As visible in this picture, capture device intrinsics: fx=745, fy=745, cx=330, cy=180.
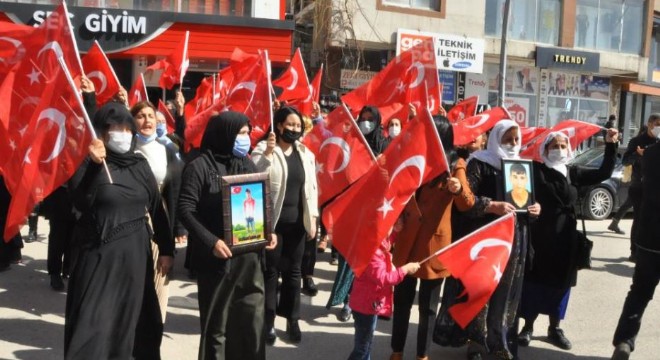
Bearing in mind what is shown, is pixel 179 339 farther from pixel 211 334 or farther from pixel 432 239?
pixel 432 239

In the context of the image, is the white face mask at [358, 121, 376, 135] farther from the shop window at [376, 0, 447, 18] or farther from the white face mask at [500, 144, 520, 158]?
the shop window at [376, 0, 447, 18]

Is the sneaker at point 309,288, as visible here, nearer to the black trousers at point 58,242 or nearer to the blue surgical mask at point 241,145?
the black trousers at point 58,242

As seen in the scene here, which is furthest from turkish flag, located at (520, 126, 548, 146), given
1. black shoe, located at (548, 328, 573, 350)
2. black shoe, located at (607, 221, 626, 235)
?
black shoe, located at (607, 221, 626, 235)

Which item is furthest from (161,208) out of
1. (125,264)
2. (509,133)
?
(509,133)

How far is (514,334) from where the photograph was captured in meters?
5.46

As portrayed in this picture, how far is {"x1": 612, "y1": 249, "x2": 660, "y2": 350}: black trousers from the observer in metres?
5.28

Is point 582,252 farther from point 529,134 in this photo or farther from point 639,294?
point 529,134

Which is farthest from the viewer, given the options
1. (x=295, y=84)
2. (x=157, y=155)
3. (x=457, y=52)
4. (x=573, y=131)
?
(x=457, y=52)

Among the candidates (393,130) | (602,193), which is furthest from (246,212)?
(602,193)

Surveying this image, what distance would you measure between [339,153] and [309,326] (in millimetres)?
1715

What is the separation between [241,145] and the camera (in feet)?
15.4

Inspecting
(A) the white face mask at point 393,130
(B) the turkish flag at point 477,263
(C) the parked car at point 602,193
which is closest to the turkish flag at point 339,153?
(B) the turkish flag at point 477,263

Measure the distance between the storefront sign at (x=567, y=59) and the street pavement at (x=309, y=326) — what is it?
17416 millimetres

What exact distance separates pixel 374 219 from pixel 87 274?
1716 millimetres
